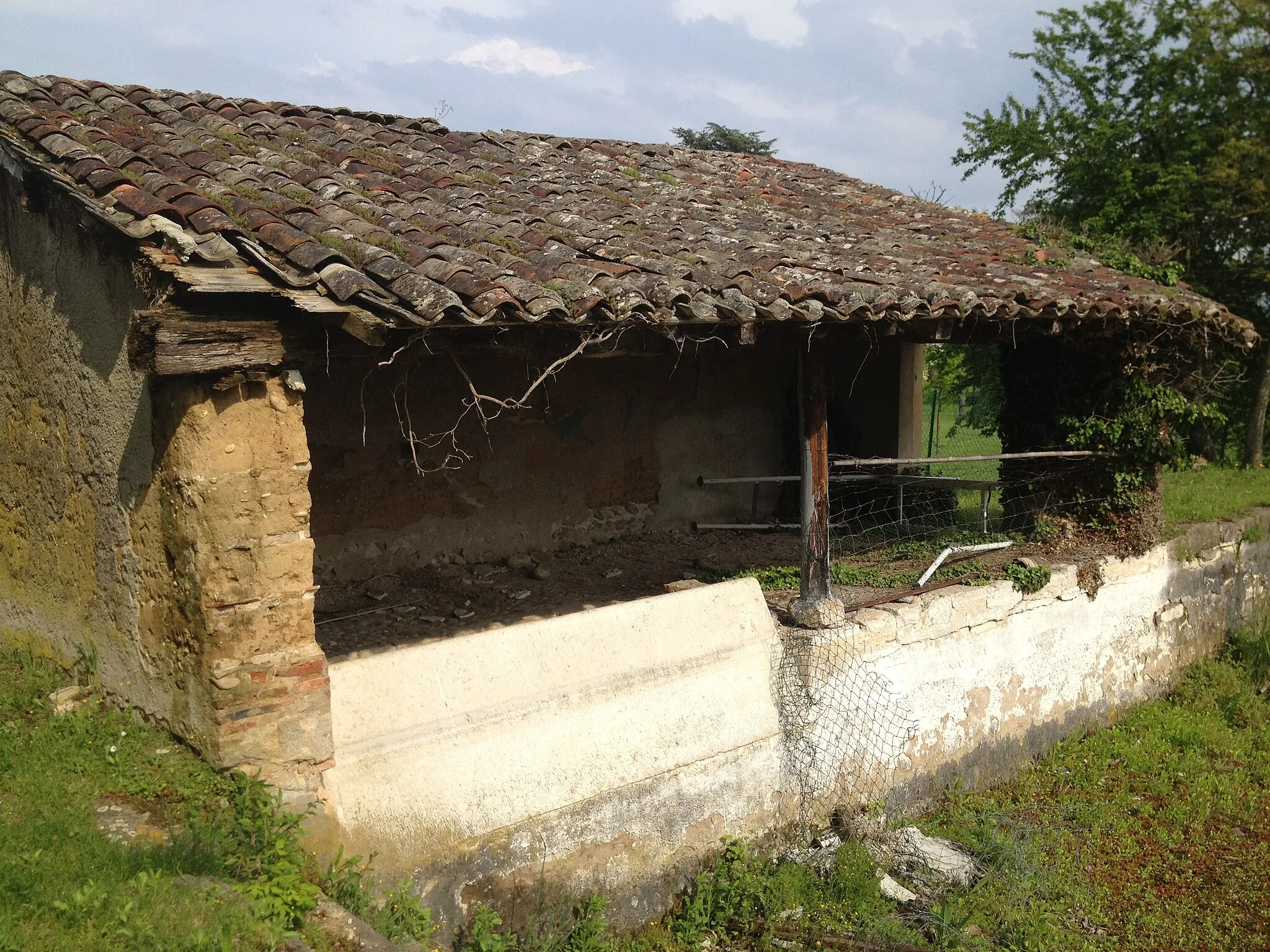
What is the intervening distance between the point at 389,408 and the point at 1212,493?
33.0ft

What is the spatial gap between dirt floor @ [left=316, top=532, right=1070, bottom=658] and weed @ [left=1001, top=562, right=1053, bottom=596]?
0.34 m

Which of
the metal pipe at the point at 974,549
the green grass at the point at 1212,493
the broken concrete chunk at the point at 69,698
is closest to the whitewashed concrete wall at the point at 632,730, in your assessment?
the metal pipe at the point at 974,549

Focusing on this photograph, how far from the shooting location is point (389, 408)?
7.44 m

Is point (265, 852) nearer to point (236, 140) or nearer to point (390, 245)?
point (390, 245)

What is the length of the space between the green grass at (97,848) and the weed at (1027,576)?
18.4ft

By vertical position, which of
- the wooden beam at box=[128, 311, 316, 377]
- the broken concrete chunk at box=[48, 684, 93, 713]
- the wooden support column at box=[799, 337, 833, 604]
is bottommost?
the broken concrete chunk at box=[48, 684, 93, 713]

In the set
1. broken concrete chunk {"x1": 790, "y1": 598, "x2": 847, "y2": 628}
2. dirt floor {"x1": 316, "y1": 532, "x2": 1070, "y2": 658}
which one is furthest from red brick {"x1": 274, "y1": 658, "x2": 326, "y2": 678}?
broken concrete chunk {"x1": 790, "y1": 598, "x2": 847, "y2": 628}

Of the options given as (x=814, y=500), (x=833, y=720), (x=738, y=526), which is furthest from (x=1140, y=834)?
(x=738, y=526)

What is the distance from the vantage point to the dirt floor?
6.75m

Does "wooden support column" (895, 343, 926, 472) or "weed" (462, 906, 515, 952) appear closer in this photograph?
"weed" (462, 906, 515, 952)

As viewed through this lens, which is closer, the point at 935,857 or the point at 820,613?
the point at 935,857

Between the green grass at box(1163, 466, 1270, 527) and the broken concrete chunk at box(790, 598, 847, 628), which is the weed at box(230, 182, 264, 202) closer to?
the broken concrete chunk at box(790, 598, 847, 628)

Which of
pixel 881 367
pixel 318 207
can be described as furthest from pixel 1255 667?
pixel 318 207

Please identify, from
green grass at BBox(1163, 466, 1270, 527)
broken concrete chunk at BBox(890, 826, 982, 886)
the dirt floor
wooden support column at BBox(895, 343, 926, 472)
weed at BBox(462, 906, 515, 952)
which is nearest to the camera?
weed at BBox(462, 906, 515, 952)
